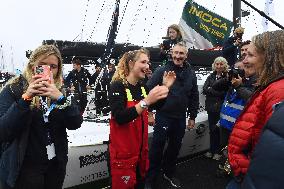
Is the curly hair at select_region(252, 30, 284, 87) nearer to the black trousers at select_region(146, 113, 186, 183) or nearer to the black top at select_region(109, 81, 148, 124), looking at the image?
the black top at select_region(109, 81, 148, 124)

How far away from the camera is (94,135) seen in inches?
182

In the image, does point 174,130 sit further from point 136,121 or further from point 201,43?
point 201,43

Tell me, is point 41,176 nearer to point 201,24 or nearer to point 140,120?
point 140,120

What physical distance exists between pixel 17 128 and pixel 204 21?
6712 millimetres

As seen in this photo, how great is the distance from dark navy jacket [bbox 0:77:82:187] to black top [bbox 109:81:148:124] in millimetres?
768

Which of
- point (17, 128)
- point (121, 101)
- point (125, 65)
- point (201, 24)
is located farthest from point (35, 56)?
point (201, 24)

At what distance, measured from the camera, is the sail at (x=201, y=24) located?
323 inches

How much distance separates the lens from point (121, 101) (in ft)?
11.5

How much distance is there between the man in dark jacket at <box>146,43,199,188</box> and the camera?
4686mm

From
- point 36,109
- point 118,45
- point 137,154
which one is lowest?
point 137,154

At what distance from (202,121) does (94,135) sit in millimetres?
2268

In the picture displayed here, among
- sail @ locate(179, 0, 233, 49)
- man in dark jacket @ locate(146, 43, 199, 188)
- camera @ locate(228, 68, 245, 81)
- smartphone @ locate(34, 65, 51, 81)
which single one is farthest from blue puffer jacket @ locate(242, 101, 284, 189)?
sail @ locate(179, 0, 233, 49)

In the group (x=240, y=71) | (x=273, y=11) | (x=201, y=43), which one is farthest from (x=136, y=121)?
(x=273, y=11)

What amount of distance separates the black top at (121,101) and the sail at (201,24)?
4.86m
